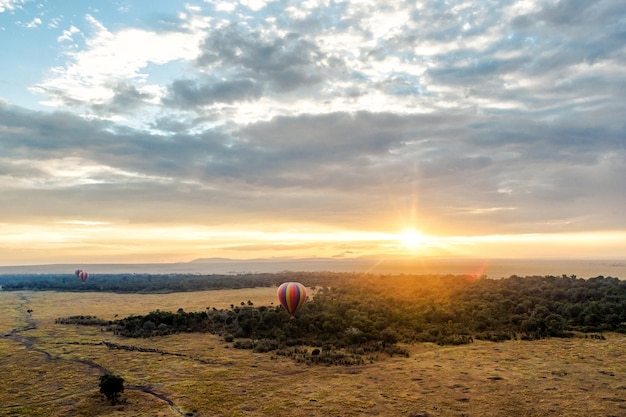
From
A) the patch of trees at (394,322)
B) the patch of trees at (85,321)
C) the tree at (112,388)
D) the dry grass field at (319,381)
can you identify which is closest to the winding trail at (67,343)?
the dry grass field at (319,381)

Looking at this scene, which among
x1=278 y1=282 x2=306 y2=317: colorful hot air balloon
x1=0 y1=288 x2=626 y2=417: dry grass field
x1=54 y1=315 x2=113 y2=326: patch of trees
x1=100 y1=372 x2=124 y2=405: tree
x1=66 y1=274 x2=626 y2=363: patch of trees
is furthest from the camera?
x1=54 y1=315 x2=113 y2=326: patch of trees

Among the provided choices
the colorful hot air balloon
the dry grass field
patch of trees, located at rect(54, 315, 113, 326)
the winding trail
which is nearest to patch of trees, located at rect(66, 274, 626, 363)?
the colorful hot air balloon

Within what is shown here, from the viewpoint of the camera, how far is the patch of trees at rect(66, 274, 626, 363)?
4553cm

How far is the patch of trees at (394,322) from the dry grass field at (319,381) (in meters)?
3.38

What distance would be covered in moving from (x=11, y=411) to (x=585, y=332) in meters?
54.4

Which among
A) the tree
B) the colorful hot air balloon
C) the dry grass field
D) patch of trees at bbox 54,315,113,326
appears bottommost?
patch of trees at bbox 54,315,113,326

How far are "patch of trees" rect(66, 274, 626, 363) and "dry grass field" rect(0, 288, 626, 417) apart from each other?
3.38m

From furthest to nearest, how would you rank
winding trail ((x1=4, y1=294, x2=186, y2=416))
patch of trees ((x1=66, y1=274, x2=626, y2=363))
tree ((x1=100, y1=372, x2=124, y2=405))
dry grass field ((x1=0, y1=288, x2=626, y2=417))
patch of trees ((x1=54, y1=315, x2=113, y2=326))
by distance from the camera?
patch of trees ((x1=54, y1=315, x2=113, y2=326))
patch of trees ((x1=66, y1=274, x2=626, y2=363))
winding trail ((x1=4, y1=294, x2=186, y2=416))
tree ((x1=100, y1=372, x2=124, y2=405))
dry grass field ((x1=0, y1=288, x2=626, y2=417))

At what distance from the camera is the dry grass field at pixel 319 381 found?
85.9 feet

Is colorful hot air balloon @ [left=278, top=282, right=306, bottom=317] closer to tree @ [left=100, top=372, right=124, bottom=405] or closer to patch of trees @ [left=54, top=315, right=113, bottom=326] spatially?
tree @ [left=100, top=372, right=124, bottom=405]

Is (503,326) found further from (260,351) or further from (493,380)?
(260,351)

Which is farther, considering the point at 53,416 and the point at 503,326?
the point at 503,326

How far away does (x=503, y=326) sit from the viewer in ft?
170

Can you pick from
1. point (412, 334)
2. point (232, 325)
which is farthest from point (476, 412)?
point (232, 325)
